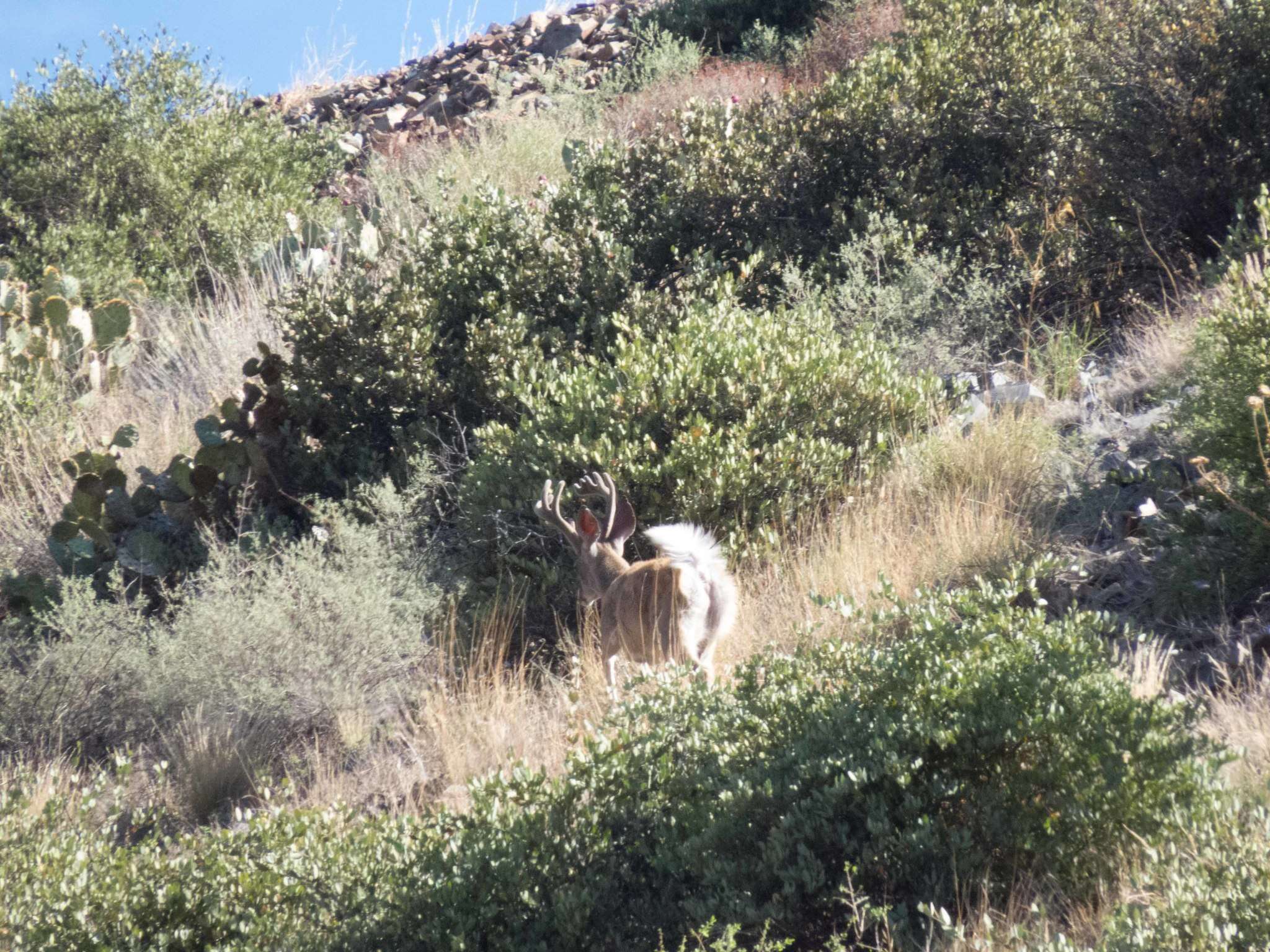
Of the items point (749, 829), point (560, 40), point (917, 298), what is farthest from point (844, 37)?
point (749, 829)

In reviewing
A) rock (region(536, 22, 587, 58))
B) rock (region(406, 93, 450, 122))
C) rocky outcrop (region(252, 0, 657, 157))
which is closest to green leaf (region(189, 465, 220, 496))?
rocky outcrop (region(252, 0, 657, 157))

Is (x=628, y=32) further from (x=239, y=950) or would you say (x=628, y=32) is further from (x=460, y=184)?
(x=239, y=950)

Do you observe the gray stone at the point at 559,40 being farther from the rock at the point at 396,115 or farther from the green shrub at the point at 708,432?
the green shrub at the point at 708,432

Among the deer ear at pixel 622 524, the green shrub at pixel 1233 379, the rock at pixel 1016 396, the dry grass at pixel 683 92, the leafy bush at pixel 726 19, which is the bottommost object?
the rock at pixel 1016 396

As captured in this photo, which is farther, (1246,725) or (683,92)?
(683,92)

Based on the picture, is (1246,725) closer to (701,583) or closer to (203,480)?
(701,583)

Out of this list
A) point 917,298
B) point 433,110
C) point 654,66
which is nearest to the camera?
point 917,298

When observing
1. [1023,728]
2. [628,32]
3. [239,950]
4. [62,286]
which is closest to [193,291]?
[62,286]

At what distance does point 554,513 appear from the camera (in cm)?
542

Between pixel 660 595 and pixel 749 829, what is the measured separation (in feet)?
5.42

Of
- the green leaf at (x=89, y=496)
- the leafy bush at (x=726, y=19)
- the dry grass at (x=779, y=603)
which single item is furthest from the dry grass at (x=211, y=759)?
the leafy bush at (x=726, y=19)

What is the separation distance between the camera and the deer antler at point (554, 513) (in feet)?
17.6

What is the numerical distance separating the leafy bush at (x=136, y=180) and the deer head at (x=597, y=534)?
8.58 metres

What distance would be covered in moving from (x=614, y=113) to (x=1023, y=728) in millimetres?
13062
